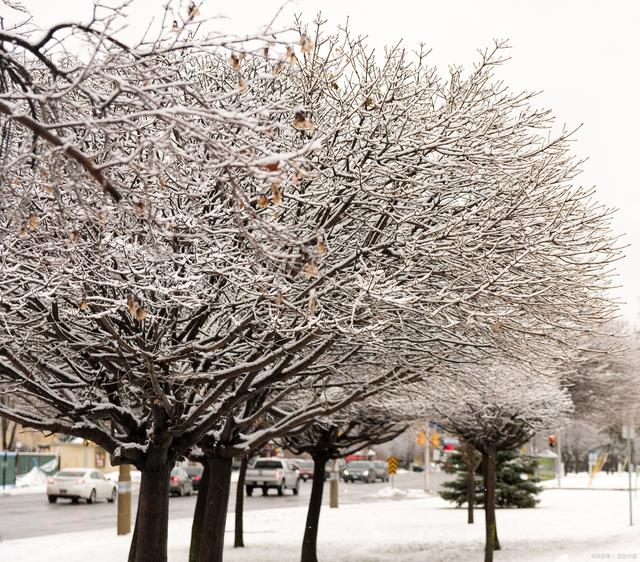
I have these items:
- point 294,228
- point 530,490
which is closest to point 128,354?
point 294,228

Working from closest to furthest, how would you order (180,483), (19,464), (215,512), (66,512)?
(215,512)
(66,512)
(180,483)
(19,464)

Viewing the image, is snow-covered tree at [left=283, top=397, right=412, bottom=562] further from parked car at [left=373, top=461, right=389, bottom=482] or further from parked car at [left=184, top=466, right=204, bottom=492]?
parked car at [left=373, top=461, right=389, bottom=482]

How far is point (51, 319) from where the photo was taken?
26.8 ft

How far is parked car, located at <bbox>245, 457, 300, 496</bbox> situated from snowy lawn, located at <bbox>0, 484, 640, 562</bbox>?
8.42 metres

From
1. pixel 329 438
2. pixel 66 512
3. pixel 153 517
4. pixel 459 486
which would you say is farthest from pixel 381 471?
pixel 153 517

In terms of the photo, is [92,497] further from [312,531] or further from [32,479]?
[312,531]

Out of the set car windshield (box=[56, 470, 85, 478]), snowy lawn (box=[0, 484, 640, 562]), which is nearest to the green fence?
car windshield (box=[56, 470, 85, 478])

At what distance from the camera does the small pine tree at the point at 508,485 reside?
3072 cm

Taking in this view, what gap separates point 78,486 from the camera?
98.0ft

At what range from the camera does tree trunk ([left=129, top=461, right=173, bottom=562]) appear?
9.71 meters

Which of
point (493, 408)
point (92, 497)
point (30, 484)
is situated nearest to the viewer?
point (493, 408)

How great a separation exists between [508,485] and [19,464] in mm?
21083

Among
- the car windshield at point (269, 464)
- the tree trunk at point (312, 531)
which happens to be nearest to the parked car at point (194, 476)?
the car windshield at point (269, 464)

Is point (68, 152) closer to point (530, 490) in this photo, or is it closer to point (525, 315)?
point (525, 315)
